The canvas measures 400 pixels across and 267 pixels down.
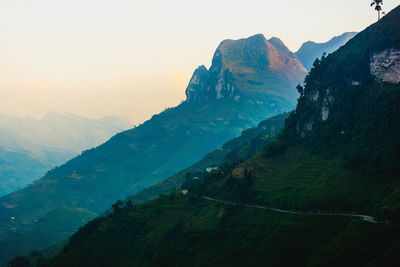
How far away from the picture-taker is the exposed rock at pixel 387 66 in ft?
407

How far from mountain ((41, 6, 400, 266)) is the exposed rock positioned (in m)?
0.36

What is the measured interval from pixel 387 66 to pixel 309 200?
53470 millimetres

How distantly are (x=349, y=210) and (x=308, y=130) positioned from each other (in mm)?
56080

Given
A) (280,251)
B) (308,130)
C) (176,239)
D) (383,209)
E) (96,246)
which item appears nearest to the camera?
(383,209)

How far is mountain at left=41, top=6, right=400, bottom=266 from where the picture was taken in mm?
88438

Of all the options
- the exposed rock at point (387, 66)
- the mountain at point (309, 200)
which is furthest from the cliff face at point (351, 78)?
the mountain at point (309, 200)

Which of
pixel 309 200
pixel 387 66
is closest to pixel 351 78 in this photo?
pixel 387 66

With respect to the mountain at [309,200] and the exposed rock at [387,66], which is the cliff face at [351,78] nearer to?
the exposed rock at [387,66]

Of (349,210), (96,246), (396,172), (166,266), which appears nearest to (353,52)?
(396,172)

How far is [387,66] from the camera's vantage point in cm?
12775

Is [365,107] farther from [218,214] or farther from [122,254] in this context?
[122,254]

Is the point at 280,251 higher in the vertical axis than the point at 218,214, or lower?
lower

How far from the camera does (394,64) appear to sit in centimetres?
12562

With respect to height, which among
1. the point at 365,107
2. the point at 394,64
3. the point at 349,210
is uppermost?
the point at 394,64
